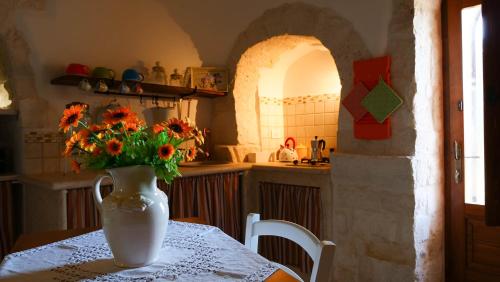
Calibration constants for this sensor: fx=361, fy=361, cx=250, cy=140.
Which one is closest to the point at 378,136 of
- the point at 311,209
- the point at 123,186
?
the point at 311,209

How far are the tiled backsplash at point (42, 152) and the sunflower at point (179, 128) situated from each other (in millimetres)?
1872

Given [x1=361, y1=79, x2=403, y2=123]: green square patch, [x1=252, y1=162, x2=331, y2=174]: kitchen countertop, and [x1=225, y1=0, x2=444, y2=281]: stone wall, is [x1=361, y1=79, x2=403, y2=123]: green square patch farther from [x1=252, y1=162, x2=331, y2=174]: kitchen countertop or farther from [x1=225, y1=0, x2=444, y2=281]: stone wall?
[x1=252, y1=162, x2=331, y2=174]: kitchen countertop

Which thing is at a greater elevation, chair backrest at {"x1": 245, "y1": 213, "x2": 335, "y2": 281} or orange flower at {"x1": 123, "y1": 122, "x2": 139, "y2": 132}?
orange flower at {"x1": 123, "y1": 122, "x2": 139, "y2": 132}

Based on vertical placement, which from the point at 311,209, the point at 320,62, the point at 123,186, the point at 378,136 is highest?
the point at 320,62

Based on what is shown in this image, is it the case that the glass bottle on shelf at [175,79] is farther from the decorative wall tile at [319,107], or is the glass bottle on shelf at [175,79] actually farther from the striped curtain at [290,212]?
the decorative wall tile at [319,107]

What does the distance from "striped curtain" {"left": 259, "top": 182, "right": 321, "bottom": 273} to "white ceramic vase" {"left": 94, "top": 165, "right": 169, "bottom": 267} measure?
1.86 m

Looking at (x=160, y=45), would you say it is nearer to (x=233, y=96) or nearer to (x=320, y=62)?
(x=233, y=96)

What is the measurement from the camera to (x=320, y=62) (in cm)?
356

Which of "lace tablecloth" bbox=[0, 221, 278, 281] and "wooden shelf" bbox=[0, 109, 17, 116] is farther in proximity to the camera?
"wooden shelf" bbox=[0, 109, 17, 116]

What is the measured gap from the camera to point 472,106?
2.30m

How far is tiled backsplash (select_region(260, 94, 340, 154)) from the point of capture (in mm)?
3479

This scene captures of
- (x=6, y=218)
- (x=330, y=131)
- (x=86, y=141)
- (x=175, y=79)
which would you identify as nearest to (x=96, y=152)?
(x=86, y=141)

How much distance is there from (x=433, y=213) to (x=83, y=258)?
2055 mm

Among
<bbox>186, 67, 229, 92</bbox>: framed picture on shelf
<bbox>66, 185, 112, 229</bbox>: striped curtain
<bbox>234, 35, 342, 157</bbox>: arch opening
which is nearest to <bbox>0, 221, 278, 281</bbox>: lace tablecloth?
<bbox>66, 185, 112, 229</bbox>: striped curtain
